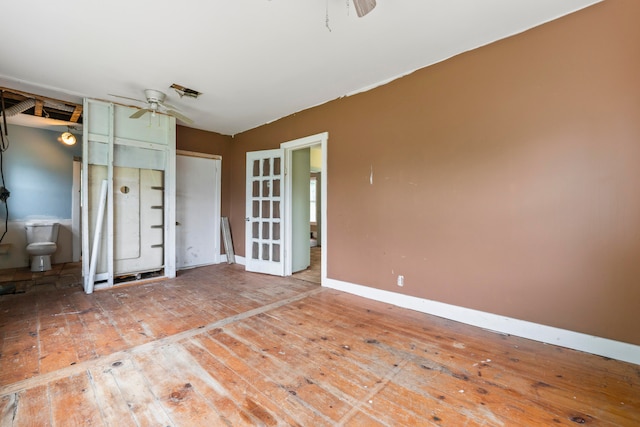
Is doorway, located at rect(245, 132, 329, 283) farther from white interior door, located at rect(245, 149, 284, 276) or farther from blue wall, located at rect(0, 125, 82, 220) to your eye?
blue wall, located at rect(0, 125, 82, 220)

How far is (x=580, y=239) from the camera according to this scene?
6.77 feet

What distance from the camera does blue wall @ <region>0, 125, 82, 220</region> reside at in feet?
15.1

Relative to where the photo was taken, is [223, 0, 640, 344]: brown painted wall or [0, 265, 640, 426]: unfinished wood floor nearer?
[0, 265, 640, 426]: unfinished wood floor

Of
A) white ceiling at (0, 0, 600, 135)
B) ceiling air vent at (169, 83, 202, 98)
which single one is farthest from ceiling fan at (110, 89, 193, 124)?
ceiling air vent at (169, 83, 202, 98)

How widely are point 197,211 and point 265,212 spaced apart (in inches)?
57.2

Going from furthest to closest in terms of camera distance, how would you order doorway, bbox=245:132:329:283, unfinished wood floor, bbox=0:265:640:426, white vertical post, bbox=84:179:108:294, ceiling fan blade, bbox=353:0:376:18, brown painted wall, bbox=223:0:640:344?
doorway, bbox=245:132:329:283
white vertical post, bbox=84:179:108:294
brown painted wall, bbox=223:0:640:344
ceiling fan blade, bbox=353:0:376:18
unfinished wood floor, bbox=0:265:640:426

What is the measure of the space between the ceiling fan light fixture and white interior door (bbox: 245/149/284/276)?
3.39m

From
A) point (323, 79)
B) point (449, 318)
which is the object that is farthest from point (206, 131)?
point (449, 318)

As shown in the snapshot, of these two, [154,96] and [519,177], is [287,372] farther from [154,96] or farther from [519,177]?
[154,96]

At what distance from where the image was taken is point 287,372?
5.96 feet

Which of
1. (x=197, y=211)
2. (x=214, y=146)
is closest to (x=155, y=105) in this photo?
(x=214, y=146)

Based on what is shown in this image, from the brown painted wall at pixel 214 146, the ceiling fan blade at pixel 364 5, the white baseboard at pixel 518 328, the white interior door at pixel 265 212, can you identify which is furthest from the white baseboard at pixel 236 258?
the ceiling fan blade at pixel 364 5

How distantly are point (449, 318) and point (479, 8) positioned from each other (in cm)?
271

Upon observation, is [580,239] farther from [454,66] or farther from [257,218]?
[257,218]
